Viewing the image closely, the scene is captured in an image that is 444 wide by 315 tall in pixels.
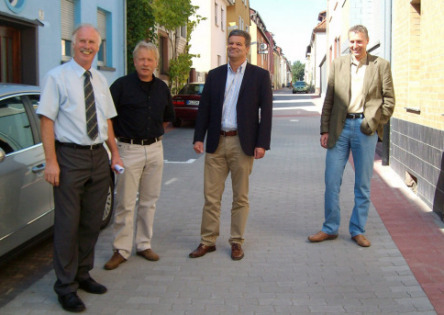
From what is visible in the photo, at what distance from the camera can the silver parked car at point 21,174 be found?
4.13 meters

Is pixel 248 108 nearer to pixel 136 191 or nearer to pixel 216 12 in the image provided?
pixel 136 191

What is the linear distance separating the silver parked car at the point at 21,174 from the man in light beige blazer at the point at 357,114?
260 cm

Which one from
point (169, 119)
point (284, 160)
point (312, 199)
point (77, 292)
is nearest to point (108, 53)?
point (284, 160)

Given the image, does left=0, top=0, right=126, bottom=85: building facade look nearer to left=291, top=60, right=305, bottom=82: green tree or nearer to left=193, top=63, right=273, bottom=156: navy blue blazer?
left=193, top=63, right=273, bottom=156: navy blue blazer

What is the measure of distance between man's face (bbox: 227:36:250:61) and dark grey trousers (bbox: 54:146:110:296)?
57.1 inches

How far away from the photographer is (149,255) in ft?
16.4

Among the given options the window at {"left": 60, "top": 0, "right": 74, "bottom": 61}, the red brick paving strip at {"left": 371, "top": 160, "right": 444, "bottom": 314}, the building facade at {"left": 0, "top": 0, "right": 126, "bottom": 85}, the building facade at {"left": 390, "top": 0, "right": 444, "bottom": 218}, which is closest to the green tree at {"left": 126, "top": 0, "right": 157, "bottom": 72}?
the building facade at {"left": 0, "top": 0, "right": 126, "bottom": 85}

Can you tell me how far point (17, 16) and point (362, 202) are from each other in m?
7.27

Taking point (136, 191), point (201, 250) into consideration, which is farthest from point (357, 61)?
point (136, 191)

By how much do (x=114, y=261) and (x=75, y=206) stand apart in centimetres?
104

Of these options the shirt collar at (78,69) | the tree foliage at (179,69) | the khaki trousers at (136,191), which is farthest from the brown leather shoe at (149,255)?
the tree foliage at (179,69)

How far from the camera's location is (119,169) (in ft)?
13.8

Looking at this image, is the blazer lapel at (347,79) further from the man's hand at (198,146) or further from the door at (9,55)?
the door at (9,55)

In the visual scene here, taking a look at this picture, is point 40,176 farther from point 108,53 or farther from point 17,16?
point 108,53
